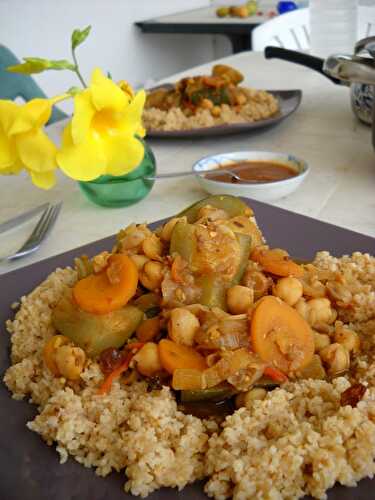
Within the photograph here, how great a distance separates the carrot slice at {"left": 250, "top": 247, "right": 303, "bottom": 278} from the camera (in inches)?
38.4

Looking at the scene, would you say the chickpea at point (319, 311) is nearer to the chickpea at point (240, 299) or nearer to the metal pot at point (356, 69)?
the chickpea at point (240, 299)

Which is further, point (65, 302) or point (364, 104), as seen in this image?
point (364, 104)

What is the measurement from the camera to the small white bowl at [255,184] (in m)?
1.53

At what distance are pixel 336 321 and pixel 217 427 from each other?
29cm

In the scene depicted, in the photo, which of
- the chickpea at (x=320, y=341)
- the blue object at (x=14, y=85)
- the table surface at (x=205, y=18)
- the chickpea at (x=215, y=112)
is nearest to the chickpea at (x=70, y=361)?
the chickpea at (x=320, y=341)

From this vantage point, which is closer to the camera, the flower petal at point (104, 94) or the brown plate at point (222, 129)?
the flower petal at point (104, 94)

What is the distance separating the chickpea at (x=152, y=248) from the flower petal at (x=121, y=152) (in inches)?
8.6

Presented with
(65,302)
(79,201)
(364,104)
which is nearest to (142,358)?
(65,302)

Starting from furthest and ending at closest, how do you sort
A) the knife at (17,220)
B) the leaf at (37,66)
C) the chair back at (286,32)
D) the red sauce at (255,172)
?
the chair back at (286,32)
the red sauce at (255,172)
the knife at (17,220)
the leaf at (37,66)

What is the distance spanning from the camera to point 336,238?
1222 mm

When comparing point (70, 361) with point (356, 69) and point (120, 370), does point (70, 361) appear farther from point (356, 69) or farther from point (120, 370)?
point (356, 69)

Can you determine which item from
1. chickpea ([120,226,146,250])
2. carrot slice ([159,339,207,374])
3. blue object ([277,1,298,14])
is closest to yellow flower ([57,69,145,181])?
chickpea ([120,226,146,250])

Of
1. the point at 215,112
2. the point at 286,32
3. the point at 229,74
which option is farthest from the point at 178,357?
the point at 286,32

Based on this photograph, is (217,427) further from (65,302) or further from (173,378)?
(65,302)
